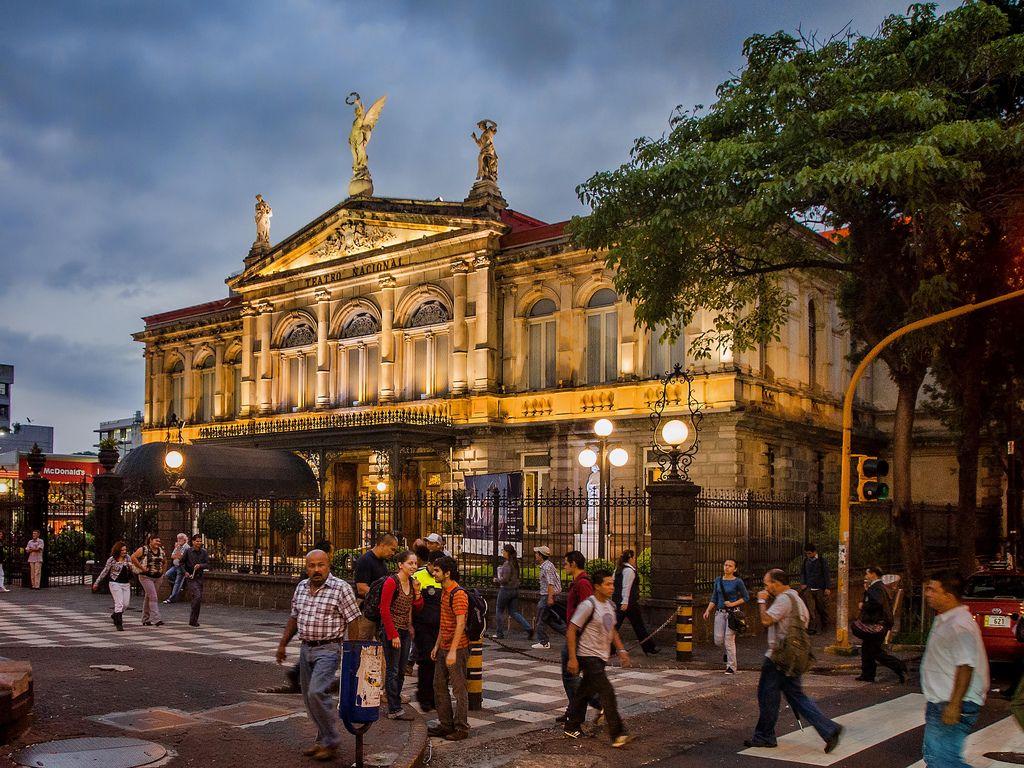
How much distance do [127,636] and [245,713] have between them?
830 cm

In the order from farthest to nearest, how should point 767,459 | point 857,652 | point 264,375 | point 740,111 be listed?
point 264,375, point 767,459, point 740,111, point 857,652

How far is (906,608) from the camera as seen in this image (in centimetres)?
1986

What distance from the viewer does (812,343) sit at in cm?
3550

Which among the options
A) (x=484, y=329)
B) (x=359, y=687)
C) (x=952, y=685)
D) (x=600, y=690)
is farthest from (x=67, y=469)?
(x=952, y=685)

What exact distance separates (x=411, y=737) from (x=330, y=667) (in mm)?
1219

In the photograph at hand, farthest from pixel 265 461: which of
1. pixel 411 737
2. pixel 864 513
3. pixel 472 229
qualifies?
pixel 411 737

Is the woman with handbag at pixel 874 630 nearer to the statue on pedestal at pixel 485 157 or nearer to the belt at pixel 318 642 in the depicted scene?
the belt at pixel 318 642

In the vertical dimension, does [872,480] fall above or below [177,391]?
below

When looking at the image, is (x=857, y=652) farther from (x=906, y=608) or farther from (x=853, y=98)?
(x=853, y=98)

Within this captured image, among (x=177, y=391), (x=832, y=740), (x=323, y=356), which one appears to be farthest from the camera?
(x=177, y=391)

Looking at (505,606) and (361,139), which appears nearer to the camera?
(505,606)

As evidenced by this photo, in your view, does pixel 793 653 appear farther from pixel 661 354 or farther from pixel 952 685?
pixel 661 354

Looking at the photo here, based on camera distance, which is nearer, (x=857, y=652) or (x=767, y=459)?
(x=857, y=652)

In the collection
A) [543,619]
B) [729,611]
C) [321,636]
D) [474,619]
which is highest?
[321,636]
